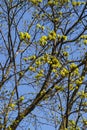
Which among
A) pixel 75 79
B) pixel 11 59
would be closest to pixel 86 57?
pixel 75 79

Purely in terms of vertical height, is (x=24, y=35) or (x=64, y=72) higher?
(x=24, y=35)

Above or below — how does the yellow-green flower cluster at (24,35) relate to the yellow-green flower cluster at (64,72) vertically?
above

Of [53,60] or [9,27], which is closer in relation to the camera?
[53,60]

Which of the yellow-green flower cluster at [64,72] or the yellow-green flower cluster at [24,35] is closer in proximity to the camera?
the yellow-green flower cluster at [24,35]

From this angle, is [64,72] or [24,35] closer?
[24,35]

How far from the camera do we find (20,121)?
961cm

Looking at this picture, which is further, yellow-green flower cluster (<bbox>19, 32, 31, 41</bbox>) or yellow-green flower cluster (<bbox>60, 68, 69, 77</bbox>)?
yellow-green flower cluster (<bbox>60, 68, 69, 77</bbox>)

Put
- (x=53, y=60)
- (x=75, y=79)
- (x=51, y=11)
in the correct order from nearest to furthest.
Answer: (x=53, y=60) < (x=75, y=79) < (x=51, y=11)

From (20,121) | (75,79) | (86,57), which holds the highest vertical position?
(86,57)

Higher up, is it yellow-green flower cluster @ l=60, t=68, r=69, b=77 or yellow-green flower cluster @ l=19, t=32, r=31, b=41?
yellow-green flower cluster @ l=19, t=32, r=31, b=41

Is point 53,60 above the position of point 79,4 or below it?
below

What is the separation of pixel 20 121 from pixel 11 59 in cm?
201

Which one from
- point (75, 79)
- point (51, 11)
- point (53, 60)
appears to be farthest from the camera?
point (51, 11)

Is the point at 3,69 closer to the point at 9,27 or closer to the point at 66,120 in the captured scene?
the point at 9,27
